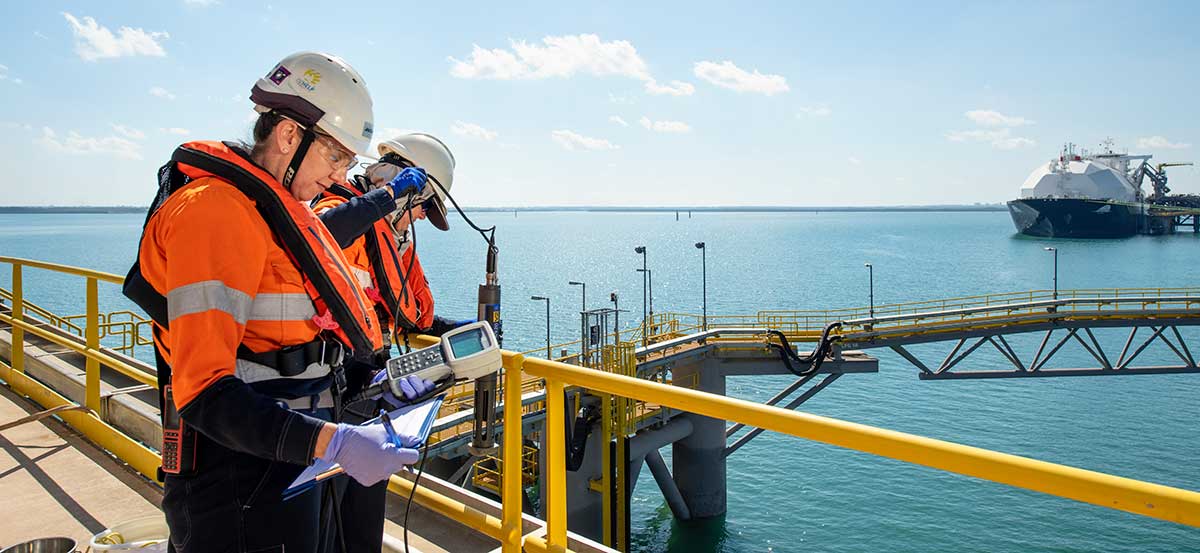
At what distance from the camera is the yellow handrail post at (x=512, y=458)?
256cm

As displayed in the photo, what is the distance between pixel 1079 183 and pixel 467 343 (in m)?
114

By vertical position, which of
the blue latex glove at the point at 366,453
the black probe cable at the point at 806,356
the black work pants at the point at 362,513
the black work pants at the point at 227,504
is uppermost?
the blue latex glove at the point at 366,453

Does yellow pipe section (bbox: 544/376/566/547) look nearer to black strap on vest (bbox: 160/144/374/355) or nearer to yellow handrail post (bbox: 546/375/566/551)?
yellow handrail post (bbox: 546/375/566/551)

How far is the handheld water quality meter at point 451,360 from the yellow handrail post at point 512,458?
0.26 meters

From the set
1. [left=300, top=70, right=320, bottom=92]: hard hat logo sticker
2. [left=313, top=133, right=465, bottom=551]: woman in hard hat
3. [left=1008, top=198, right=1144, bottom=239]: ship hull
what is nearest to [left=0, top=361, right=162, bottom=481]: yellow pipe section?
[left=313, top=133, right=465, bottom=551]: woman in hard hat

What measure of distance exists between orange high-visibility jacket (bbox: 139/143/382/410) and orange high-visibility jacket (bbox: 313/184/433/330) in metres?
0.98

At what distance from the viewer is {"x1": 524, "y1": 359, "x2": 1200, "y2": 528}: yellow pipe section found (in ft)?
4.56

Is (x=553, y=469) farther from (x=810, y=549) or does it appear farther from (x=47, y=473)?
(x=810, y=549)

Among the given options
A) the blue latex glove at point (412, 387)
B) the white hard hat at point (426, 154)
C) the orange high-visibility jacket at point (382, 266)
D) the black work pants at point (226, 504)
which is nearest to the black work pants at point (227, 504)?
the black work pants at point (226, 504)

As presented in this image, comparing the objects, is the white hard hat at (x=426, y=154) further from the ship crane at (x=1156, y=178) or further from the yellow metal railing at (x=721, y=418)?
the ship crane at (x=1156, y=178)

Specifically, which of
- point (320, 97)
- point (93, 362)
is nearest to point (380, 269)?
point (320, 97)

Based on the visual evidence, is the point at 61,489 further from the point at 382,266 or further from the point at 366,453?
the point at 366,453

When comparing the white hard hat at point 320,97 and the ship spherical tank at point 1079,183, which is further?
the ship spherical tank at point 1079,183

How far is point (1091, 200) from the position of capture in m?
95.9
